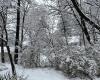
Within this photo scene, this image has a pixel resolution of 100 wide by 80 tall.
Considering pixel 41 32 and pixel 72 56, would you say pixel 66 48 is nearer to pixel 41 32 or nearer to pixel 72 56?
pixel 72 56

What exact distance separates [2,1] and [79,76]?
630 centimetres

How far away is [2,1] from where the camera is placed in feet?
36.3

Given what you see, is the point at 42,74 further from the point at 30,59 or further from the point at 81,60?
the point at 81,60

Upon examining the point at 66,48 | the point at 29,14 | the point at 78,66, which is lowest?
the point at 78,66

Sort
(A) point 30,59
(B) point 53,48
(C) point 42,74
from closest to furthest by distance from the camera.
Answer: (B) point 53,48 < (C) point 42,74 < (A) point 30,59

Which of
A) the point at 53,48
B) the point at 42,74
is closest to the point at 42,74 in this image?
the point at 42,74

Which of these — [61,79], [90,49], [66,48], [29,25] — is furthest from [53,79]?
[29,25]

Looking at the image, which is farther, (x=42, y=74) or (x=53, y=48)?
(x=42, y=74)

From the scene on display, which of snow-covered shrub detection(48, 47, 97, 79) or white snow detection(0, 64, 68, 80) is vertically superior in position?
snow-covered shrub detection(48, 47, 97, 79)

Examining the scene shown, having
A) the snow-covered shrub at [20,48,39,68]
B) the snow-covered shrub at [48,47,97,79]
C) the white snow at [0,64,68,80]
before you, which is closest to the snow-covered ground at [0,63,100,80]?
the white snow at [0,64,68,80]

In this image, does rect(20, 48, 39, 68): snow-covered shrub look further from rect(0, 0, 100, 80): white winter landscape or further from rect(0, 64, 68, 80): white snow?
rect(0, 64, 68, 80): white snow

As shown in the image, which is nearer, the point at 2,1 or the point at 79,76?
the point at 79,76

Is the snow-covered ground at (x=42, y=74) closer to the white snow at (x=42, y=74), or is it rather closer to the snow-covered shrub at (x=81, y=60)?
the white snow at (x=42, y=74)

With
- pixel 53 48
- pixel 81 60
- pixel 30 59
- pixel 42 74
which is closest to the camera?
pixel 81 60
